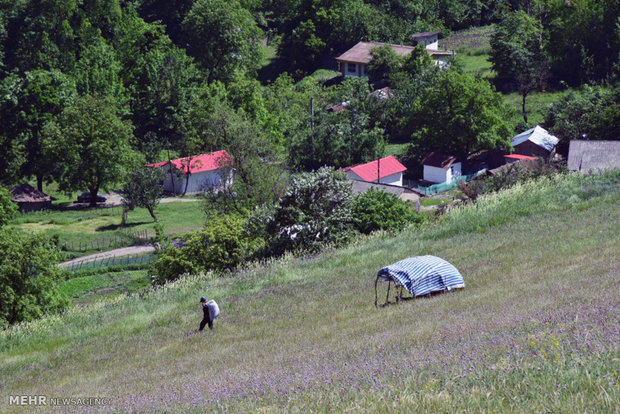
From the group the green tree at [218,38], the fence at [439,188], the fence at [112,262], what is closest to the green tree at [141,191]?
the fence at [112,262]

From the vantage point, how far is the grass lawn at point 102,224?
51.0 metres

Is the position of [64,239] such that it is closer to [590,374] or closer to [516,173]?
[516,173]

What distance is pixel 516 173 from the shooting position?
37562 millimetres

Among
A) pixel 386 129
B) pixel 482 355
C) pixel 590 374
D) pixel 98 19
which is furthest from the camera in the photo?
pixel 98 19

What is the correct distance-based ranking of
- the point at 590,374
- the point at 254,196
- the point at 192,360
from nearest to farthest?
the point at 590,374 → the point at 192,360 → the point at 254,196

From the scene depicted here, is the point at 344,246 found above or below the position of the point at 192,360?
below

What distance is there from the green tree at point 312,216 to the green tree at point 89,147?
1350 inches

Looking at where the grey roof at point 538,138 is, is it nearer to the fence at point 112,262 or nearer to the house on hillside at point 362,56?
the house on hillside at point 362,56

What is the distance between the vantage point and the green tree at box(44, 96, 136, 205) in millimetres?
62469

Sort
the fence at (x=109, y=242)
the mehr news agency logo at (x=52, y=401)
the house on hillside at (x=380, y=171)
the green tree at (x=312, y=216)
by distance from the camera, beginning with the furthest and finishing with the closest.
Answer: the house on hillside at (x=380, y=171)
the fence at (x=109, y=242)
the green tree at (x=312, y=216)
the mehr news agency logo at (x=52, y=401)

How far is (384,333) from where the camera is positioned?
1450 cm

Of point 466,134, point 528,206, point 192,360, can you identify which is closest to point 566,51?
point 466,134

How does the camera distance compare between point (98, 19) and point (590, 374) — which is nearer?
point (590, 374)

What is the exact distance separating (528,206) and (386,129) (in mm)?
47680
